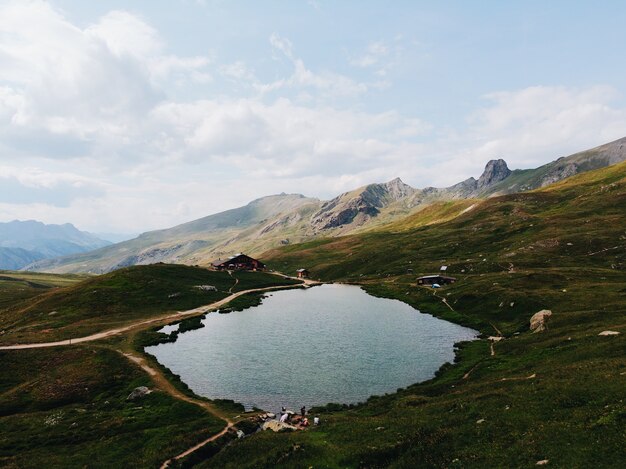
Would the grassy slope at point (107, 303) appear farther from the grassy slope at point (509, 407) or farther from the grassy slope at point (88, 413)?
the grassy slope at point (509, 407)

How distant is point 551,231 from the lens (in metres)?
174

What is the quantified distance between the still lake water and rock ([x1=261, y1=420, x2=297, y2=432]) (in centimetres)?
827

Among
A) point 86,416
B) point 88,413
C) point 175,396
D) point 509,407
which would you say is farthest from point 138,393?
point 509,407

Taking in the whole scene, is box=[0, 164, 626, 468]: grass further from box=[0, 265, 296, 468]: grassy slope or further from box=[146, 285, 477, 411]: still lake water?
box=[146, 285, 477, 411]: still lake water

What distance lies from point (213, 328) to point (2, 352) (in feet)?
145

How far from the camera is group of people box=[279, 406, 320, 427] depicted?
154 feet

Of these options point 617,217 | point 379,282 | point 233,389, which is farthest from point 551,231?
point 233,389

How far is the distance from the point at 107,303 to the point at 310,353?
254ft

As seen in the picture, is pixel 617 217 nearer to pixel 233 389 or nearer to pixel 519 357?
pixel 519 357

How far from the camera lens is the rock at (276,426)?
44.9m

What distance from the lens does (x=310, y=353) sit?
3088 inches

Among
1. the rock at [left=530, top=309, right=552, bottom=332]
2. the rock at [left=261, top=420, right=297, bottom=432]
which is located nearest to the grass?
the rock at [left=530, top=309, right=552, bottom=332]

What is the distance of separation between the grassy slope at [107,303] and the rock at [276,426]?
6793cm

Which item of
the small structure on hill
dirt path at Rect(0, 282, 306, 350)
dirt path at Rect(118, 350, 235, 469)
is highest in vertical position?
dirt path at Rect(0, 282, 306, 350)
